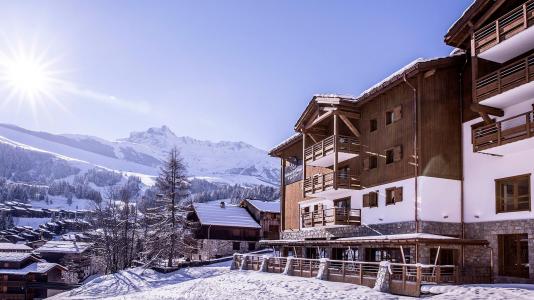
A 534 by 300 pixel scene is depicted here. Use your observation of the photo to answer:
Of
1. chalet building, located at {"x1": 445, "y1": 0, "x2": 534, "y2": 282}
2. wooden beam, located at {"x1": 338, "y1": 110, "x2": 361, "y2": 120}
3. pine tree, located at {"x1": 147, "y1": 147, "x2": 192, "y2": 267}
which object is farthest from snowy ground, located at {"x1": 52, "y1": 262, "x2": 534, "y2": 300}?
wooden beam, located at {"x1": 338, "y1": 110, "x2": 361, "y2": 120}

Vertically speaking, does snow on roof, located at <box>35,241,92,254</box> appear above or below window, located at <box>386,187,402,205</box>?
below

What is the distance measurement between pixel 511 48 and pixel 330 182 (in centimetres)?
1411

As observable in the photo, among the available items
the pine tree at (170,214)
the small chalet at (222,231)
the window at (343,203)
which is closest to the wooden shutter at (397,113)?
the window at (343,203)

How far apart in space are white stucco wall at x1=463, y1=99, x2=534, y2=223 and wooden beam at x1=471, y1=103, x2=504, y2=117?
295 mm

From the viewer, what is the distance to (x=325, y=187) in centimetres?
3434

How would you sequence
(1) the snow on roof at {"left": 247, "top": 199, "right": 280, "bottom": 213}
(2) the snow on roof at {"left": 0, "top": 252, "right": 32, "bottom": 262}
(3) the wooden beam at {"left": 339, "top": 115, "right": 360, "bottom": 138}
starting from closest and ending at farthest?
(3) the wooden beam at {"left": 339, "top": 115, "right": 360, "bottom": 138}
(1) the snow on roof at {"left": 247, "top": 199, "right": 280, "bottom": 213}
(2) the snow on roof at {"left": 0, "top": 252, "right": 32, "bottom": 262}

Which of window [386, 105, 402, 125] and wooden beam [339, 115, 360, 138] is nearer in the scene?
window [386, 105, 402, 125]

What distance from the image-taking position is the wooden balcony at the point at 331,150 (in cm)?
3297

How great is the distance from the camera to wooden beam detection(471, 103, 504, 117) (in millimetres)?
24828

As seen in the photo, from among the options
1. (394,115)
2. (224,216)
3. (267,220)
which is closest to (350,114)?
(394,115)

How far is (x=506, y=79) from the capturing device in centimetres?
2328

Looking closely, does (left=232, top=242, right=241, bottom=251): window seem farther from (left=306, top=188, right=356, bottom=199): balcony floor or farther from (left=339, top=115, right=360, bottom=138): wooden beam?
(left=339, top=115, right=360, bottom=138): wooden beam

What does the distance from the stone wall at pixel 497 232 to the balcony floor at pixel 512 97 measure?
18.4 ft

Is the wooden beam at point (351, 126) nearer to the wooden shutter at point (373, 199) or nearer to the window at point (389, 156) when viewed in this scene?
the window at point (389, 156)
